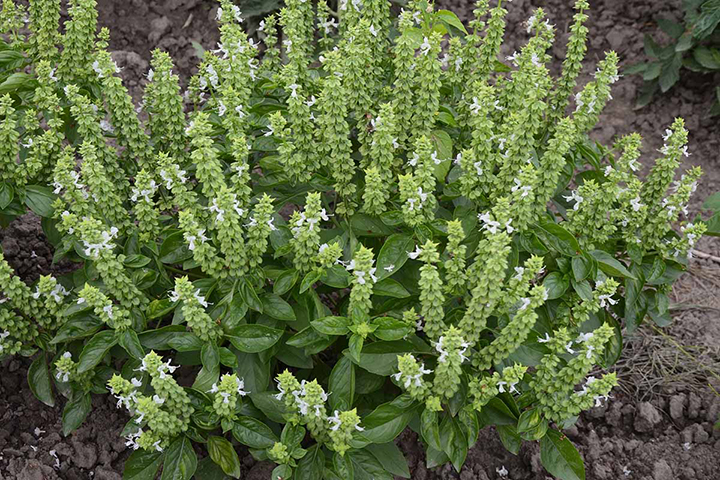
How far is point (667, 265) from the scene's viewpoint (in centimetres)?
330

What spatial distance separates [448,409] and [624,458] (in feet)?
4.10

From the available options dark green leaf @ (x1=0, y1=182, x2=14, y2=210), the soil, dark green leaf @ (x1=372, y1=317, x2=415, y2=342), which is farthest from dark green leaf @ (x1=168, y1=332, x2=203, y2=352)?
dark green leaf @ (x1=0, y1=182, x2=14, y2=210)

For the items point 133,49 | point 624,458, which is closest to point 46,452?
point 624,458

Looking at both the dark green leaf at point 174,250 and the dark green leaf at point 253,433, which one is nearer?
the dark green leaf at point 253,433

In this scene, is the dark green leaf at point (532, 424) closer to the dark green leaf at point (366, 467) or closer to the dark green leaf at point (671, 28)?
the dark green leaf at point (366, 467)

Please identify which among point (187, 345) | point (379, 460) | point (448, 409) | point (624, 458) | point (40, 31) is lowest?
point (624, 458)

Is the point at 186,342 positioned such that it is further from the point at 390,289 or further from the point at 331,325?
the point at 390,289

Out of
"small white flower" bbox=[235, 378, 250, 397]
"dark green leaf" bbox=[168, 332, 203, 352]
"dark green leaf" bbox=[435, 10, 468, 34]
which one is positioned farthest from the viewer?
"dark green leaf" bbox=[435, 10, 468, 34]

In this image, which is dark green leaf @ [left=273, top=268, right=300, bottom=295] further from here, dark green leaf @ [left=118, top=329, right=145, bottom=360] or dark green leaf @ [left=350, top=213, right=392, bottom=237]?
dark green leaf @ [left=118, top=329, right=145, bottom=360]

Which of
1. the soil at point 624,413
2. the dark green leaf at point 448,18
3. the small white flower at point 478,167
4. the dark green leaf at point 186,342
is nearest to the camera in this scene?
the dark green leaf at point 186,342

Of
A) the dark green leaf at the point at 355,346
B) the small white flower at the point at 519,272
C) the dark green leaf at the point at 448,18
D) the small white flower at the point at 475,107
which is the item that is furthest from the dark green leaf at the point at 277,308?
the dark green leaf at the point at 448,18

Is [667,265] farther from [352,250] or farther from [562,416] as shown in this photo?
[352,250]

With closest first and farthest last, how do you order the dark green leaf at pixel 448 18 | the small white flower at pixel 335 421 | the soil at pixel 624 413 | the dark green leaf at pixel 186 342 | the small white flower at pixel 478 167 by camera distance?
the small white flower at pixel 335 421 < the dark green leaf at pixel 186 342 < the small white flower at pixel 478 167 < the soil at pixel 624 413 < the dark green leaf at pixel 448 18

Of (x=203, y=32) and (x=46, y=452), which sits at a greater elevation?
(x=203, y=32)
